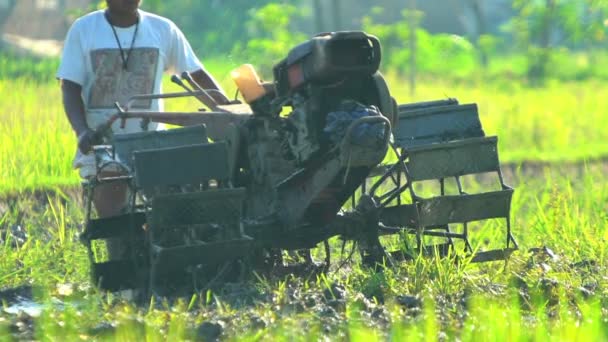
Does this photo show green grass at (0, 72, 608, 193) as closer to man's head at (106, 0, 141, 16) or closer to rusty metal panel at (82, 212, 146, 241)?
man's head at (106, 0, 141, 16)

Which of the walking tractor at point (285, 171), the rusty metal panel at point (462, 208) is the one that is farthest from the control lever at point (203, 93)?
the rusty metal panel at point (462, 208)

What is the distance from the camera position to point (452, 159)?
21.5 feet

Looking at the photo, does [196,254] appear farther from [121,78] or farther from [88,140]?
[121,78]

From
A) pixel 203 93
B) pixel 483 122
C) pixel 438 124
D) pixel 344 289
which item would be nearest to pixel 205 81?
pixel 203 93

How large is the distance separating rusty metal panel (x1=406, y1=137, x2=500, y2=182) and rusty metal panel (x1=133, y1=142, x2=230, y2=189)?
90cm

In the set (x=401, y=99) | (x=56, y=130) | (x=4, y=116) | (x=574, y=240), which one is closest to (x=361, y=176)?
(x=574, y=240)

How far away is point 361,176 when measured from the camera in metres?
5.94

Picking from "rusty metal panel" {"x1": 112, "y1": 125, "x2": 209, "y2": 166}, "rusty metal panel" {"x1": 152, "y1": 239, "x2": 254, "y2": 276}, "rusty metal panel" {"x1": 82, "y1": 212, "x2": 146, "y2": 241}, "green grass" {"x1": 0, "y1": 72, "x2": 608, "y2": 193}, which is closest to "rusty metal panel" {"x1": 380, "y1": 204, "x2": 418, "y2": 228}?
"rusty metal panel" {"x1": 152, "y1": 239, "x2": 254, "y2": 276}

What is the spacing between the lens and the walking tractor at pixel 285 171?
5.79 metres

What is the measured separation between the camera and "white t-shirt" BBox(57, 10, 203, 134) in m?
6.68

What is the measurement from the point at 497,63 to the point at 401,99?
54.4 ft

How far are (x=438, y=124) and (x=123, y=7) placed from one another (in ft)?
5.31

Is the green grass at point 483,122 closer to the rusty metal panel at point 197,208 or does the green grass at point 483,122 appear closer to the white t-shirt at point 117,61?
the white t-shirt at point 117,61

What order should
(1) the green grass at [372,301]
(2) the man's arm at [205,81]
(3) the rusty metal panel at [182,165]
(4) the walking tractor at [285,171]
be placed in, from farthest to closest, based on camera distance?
(2) the man's arm at [205,81] < (3) the rusty metal panel at [182,165] < (4) the walking tractor at [285,171] < (1) the green grass at [372,301]
